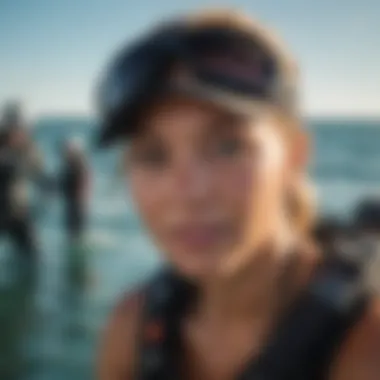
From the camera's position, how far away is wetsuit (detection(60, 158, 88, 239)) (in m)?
1.10

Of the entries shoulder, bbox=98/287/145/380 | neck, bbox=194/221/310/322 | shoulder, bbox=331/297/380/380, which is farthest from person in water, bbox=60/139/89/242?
shoulder, bbox=331/297/380/380

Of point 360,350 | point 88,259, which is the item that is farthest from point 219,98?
point 88,259

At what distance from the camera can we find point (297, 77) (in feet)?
2.89

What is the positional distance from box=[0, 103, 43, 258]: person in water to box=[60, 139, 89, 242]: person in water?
0.14 feet

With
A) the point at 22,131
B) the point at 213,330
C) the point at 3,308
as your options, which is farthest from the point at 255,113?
the point at 3,308

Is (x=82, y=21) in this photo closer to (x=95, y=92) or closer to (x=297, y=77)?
(x=95, y=92)

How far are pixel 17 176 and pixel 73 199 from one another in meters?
0.09

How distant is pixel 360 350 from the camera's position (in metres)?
0.81

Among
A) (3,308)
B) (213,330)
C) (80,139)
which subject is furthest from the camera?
(3,308)

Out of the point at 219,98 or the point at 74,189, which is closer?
the point at 219,98

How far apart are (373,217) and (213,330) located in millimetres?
245

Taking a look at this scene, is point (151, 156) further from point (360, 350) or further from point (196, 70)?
point (360, 350)

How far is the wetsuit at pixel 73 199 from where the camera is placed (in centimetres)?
110

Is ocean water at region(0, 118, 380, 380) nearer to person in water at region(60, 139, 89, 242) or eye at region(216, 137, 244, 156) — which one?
person in water at region(60, 139, 89, 242)
